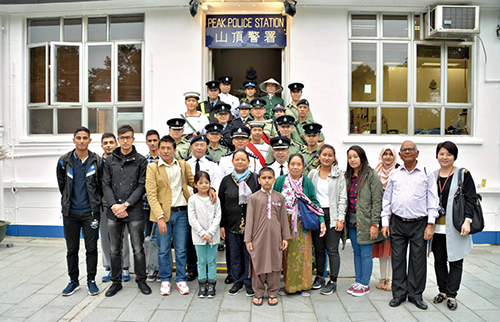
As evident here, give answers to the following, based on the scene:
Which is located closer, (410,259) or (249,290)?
(410,259)

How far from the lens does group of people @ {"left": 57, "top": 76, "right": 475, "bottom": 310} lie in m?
A: 4.01

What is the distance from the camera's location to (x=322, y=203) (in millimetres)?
4379

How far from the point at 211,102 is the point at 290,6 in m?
2.35

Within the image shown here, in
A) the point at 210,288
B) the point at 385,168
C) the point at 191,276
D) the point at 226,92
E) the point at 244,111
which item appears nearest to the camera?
the point at 210,288

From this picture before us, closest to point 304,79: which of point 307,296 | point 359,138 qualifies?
point 359,138

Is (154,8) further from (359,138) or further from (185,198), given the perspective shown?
(359,138)

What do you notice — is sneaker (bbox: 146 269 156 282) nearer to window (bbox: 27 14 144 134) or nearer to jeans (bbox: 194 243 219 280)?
jeans (bbox: 194 243 219 280)

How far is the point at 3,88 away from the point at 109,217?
5.22 m

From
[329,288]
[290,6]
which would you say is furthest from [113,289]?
[290,6]

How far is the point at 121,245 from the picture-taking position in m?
4.37

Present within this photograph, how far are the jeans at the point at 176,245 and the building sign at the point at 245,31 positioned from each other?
4187mm

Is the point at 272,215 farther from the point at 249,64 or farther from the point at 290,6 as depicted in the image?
the point at 249,64

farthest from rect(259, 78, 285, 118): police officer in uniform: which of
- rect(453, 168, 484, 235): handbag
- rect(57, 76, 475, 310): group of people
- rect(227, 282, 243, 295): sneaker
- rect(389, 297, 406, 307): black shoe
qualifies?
rect(389, 297, 406, 307): black shoe

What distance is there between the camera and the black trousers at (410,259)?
13.2 ft
